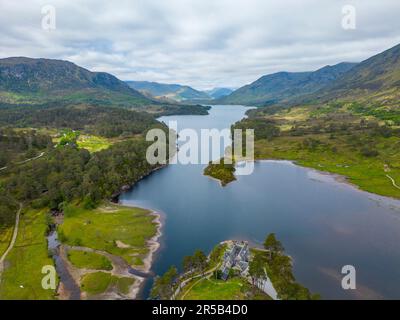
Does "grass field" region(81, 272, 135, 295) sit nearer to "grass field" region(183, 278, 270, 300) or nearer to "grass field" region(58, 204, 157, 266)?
"grass field" region(58, 204, 157, 266)

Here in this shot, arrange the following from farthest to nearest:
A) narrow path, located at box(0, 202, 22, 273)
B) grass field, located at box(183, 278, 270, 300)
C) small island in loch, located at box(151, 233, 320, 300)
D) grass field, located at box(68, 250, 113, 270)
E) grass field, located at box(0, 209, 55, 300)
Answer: narrow path, located at box(0, 202, 22, 273) < grass field, located at box(68, 250, 113, 270) < grass field, located at box(0, 209, 55, 300) < small island in loch, located at box(151, 233, 320, 300) < grass field, located at box(183, 278, 270, 300)

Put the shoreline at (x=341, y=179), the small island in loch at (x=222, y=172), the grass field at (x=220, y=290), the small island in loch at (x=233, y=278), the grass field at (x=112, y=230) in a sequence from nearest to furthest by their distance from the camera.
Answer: the grass field at (x=220, y=290) → the small island in loch at (x=233, y=278) → the grass field at (x=112, y=230) → the shoreline at (x=341, y=179) → the small island in loch at (x=222, y=172)

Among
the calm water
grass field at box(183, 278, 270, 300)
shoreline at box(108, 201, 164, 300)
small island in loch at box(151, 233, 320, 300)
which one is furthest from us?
the calm water

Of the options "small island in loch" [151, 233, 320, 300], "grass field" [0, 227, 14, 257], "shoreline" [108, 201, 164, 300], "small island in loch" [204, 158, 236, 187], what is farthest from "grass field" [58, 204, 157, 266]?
"small island in loch" [204, 158, 236, 187]

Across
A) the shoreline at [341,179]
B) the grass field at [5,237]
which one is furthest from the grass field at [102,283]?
the shoreline at [341,179]

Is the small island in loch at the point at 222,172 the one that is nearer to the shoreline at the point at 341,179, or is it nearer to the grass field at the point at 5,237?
the shoreline at the point at 341,179
